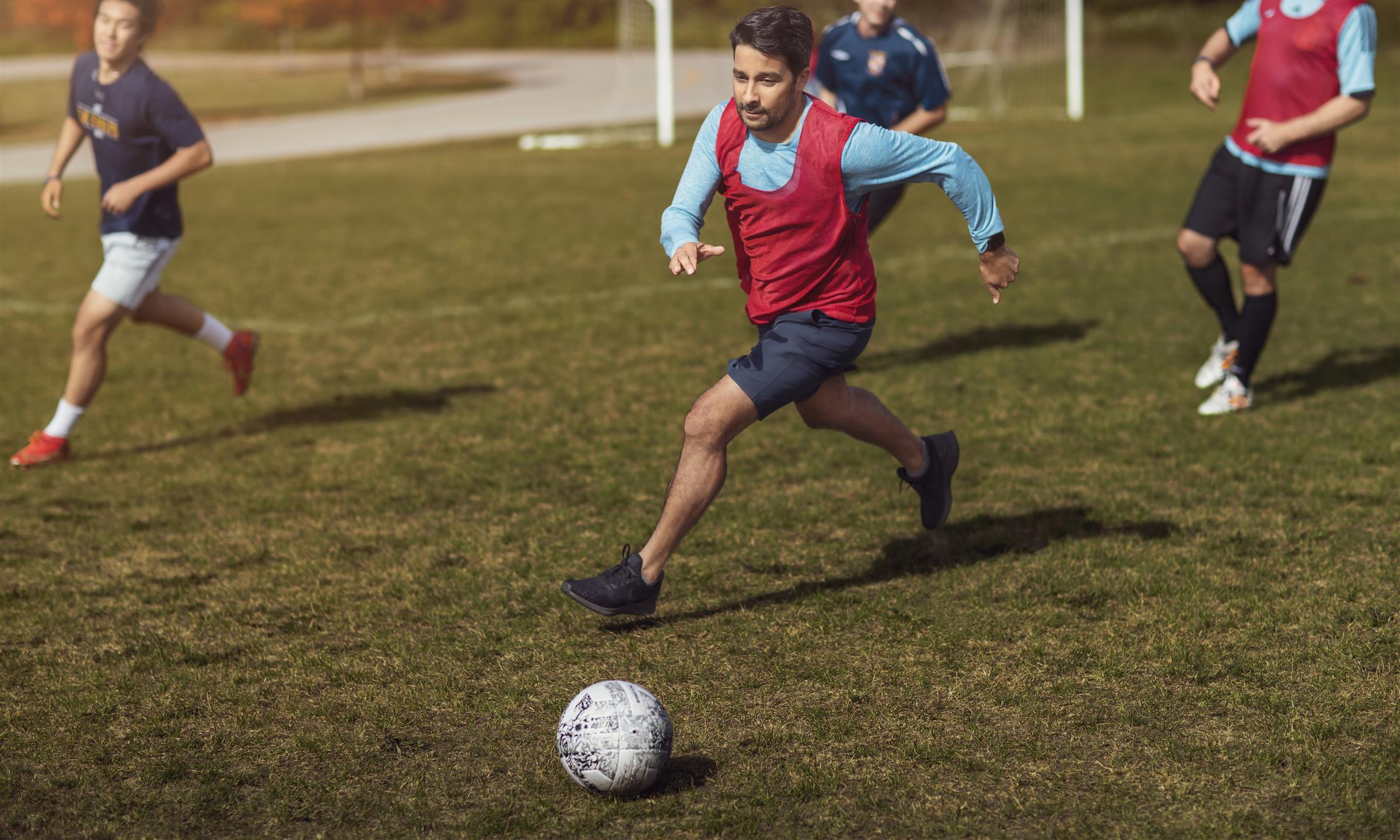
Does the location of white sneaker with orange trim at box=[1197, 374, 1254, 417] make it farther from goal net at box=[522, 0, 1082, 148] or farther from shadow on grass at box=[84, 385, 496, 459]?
goal net at box=[522, 0, 1082, 148]

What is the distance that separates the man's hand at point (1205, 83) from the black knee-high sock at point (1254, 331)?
1.00 metres

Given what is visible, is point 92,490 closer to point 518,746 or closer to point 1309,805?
point 518,746

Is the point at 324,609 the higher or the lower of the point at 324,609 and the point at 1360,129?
the higher

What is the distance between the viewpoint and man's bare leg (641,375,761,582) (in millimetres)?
4434

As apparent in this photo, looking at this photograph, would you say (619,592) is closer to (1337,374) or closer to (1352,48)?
(1352,48)

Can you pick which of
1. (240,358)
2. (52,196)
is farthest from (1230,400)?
(52,196)

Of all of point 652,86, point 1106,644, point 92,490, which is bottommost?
point 652,86

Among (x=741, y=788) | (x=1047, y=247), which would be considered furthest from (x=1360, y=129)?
(x=741, y=788)

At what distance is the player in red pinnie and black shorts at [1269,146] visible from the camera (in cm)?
654

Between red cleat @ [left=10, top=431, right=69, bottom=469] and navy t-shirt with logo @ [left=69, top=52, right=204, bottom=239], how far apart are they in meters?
1.05

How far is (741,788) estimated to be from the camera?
11.8 ft

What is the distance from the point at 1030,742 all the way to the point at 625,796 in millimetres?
1091

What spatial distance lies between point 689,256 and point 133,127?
3.80m

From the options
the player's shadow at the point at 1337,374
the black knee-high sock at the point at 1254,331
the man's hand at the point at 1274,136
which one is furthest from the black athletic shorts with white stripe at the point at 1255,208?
the player's shadow at the point at 1337,374
